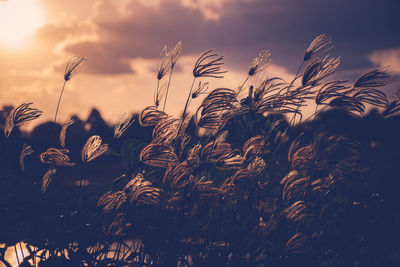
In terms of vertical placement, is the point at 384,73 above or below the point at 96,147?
above

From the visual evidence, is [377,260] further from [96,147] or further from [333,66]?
[96,147]

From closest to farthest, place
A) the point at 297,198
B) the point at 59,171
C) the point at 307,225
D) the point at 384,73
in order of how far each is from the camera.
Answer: the point at 384,73 → the point at 297,198 → the point at 307,225 → the point at 59,171

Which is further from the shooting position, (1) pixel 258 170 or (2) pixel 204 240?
(2) pixel 204 240

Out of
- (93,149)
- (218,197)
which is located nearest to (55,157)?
(93,149)

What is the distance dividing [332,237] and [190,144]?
3.92 ft

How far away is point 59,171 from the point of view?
3191 mm

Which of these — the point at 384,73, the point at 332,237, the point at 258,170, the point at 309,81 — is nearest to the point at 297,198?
the point at 258,170

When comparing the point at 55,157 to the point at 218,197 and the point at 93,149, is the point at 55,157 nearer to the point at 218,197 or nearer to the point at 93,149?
the point at 93,149

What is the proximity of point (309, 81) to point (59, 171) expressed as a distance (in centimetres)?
196

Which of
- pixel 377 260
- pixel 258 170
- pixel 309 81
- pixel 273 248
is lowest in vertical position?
pixel 377 260

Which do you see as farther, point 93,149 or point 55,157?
point 55,157

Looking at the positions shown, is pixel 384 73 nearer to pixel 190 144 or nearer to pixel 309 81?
pixel 309 81

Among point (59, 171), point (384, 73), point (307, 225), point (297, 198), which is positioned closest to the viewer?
point (384, 73)

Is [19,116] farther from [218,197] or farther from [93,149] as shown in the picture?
[218,197]
